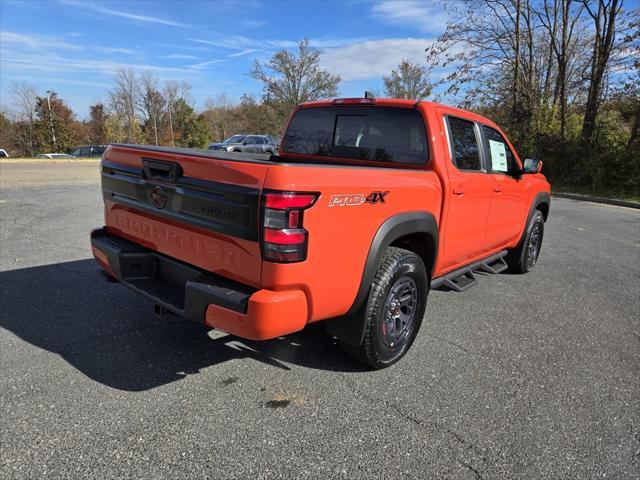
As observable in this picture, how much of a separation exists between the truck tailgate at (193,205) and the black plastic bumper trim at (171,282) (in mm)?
53

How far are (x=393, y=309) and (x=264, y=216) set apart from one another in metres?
1.34

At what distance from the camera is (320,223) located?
94.7 inches

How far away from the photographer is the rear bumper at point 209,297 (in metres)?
2.33

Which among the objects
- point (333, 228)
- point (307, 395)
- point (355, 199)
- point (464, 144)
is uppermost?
point (464, 144)

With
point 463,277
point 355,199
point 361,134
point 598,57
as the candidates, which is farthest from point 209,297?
point 598,57

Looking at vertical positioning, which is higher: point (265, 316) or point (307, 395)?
point (265, 316)

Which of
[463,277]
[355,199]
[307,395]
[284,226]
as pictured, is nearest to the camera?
[284,226]

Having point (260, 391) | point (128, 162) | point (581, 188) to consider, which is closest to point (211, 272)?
point (260, 391)

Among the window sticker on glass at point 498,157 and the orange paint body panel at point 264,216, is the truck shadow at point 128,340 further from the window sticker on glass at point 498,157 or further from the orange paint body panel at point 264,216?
the window sticker on glass at point 498,157

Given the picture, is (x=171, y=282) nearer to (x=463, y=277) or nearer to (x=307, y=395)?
(x=307, y=395)

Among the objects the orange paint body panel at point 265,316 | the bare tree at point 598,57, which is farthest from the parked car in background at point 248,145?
the orange paint body panel at point 265,316

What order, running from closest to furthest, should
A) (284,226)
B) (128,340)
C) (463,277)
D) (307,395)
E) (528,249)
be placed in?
(284,226) → (307,395) → (128,340) → (463,277) → (528,249)

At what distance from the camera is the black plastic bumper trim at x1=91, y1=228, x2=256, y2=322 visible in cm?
245

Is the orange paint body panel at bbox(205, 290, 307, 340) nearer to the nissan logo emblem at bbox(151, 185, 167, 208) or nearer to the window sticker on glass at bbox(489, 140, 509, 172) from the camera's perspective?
the nissan logo emblem at bbox(151, 185, 167, 208)
